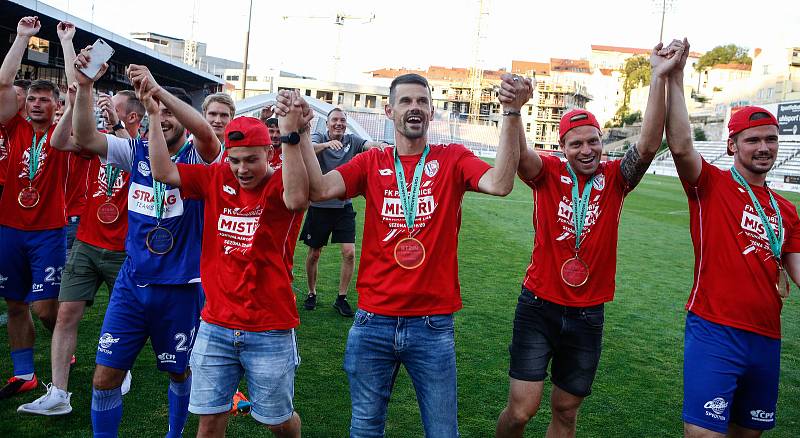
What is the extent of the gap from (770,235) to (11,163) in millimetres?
5302

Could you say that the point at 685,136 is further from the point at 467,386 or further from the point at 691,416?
the point at 467,386

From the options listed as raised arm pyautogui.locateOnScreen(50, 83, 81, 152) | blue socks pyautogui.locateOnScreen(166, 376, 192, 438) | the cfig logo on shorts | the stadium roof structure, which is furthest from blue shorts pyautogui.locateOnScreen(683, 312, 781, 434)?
the stadium roof structure

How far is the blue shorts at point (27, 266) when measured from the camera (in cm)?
523

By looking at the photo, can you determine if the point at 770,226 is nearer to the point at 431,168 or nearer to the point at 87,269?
the point at 431,168

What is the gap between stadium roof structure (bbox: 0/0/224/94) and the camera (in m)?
19.4

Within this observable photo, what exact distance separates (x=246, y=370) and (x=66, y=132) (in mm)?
2236

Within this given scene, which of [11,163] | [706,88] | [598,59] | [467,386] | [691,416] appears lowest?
[467,386]

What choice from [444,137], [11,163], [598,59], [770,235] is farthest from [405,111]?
[598,59]

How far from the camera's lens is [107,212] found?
493 centimetres

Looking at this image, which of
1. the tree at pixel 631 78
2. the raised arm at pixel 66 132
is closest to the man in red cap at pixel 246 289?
the raised arm at pixel 66 132

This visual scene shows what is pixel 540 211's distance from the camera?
4301 mm

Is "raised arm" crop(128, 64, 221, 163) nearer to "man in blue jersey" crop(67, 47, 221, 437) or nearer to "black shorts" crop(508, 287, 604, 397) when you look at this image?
"man in blue jersey" crop(67, 47, 221, 437)

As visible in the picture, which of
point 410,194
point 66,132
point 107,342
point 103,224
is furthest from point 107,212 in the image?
point 410,194

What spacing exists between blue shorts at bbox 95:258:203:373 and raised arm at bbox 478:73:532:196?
1.99m
